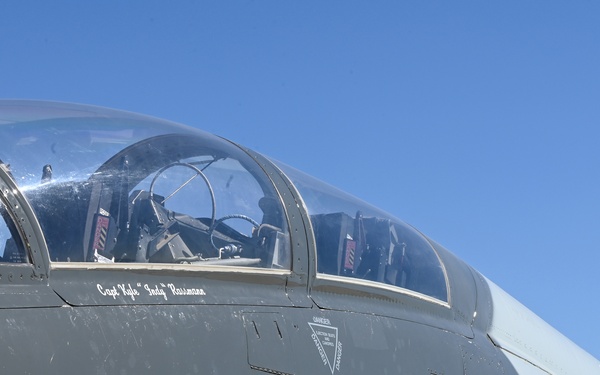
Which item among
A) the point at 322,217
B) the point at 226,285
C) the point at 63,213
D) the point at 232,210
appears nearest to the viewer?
the point at 63,213

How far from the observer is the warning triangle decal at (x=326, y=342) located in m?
4.75

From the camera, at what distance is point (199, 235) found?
15.6 ft

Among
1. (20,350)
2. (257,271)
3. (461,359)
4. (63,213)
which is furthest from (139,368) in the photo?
(461,359)

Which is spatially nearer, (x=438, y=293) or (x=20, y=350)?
(x=20, y=350)

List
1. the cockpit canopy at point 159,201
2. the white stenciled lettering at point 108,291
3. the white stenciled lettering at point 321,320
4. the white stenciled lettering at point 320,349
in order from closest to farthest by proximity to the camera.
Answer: the white stenciled lettering at point 108,291 → the cockpit canopy at point 159,201 → the white stenciled lettering at point 320,349 → the white stenciled lettering at point 321,320

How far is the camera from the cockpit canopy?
4.03 meters

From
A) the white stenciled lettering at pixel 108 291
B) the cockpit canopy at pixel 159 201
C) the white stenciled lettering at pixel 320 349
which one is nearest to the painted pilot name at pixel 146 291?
the white stenciled lettering at pixel 108 291

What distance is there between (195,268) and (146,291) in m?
0.44

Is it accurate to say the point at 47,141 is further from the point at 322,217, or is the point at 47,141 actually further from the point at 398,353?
the point at 398,353

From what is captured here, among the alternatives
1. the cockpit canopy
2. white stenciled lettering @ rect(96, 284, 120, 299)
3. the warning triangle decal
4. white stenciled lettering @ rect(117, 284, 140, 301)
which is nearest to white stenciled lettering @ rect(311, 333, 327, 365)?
the warning triangle decal

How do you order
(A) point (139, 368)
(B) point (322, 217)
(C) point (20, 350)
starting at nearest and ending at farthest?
(C) point (20, 350) → (A) point (139, 368) → (B) point (322, 217)

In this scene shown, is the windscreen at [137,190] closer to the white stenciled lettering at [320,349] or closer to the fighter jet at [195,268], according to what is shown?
the fighter jet at [195,268]

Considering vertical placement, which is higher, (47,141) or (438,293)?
(47,141)

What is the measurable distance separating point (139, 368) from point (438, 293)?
123 inches
